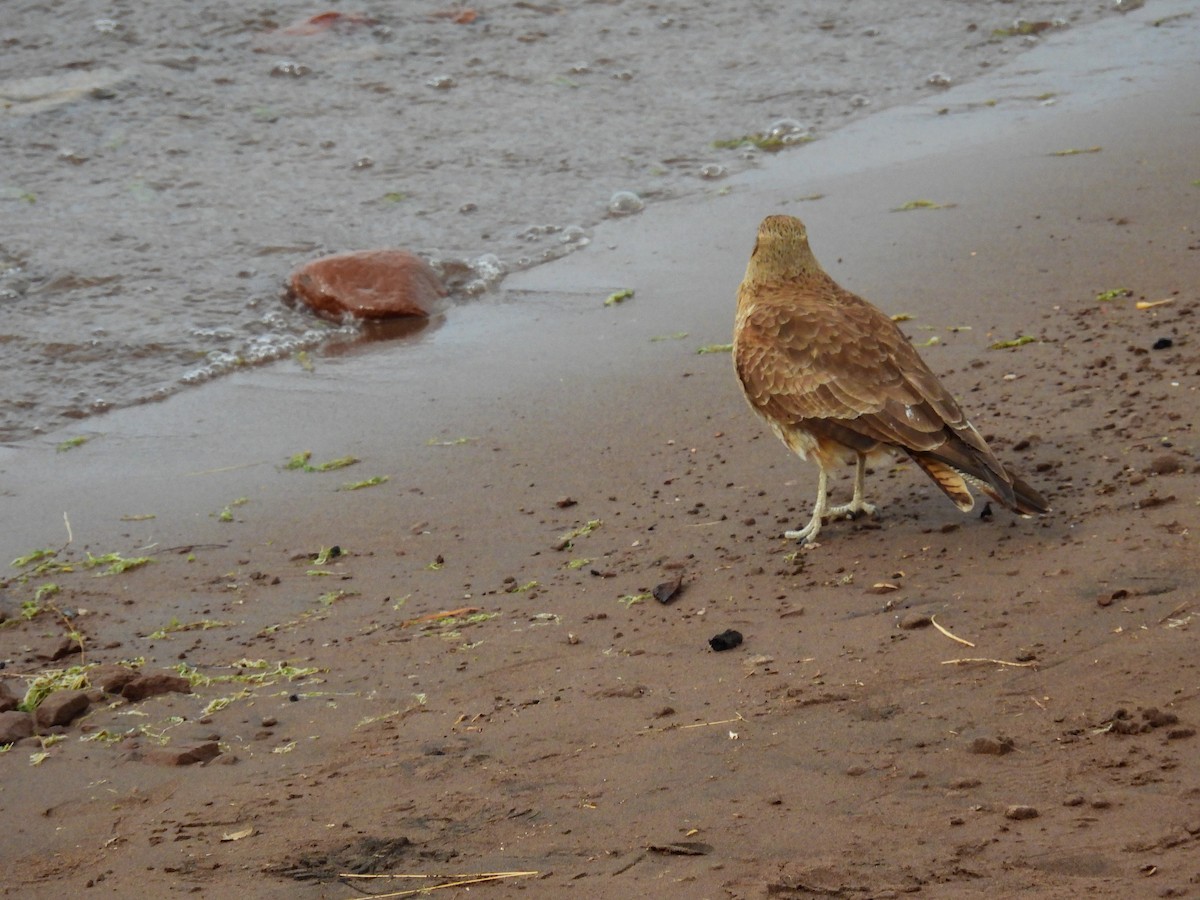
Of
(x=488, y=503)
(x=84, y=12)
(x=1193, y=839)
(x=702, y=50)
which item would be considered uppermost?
(x=84, y=12)

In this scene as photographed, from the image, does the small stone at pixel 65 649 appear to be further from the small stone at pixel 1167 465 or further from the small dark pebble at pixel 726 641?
the small stone at pixel 1167 465

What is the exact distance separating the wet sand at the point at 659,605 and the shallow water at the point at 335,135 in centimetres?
98

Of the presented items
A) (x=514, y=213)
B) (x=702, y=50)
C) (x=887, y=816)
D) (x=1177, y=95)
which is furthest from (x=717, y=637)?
(x=702, y=50)

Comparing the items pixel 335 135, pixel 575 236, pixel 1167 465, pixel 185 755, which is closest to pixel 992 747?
pixel 1167 465

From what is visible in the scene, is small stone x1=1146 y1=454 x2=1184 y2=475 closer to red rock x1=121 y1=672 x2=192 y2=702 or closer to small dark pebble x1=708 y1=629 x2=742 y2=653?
small dark pebble x1=708 y1=629 x2=742 y2=653

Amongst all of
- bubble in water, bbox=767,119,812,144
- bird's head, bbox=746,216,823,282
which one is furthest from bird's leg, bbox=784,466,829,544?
bubble in water, bbox=767,119,812,144

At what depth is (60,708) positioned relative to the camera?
467 centimetres

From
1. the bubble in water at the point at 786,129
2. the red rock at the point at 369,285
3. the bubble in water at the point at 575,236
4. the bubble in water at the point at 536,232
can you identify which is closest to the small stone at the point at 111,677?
the red rock at the point at 369,285

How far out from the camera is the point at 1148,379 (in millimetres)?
6121

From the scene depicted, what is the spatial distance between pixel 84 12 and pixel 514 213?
6855 millimetres

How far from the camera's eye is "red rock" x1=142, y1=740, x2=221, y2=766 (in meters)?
4.32

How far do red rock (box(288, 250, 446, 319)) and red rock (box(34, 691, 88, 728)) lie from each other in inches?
185

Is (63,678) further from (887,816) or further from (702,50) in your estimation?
(702,50)

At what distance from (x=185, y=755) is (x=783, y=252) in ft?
11.0
